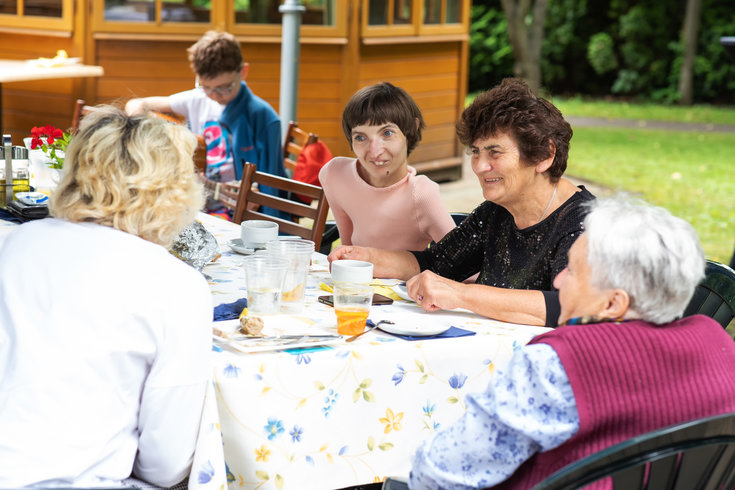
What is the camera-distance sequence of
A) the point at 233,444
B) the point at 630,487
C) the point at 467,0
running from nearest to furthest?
the point at 630,487
the point at 233,444
the point at 467,0

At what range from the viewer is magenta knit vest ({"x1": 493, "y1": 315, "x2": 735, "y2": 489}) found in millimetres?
1502

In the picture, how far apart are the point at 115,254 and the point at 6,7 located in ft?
21.4

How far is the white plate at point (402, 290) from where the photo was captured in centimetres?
244

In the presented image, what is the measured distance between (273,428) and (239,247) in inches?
42.3

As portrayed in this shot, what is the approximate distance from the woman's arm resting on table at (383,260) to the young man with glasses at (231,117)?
1901 mm

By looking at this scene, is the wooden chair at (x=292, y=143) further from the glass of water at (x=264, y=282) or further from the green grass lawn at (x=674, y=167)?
the green grass lawn at (x=674, y=167)

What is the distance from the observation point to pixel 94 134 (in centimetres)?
174

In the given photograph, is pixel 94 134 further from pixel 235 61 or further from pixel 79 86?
pixel 79 86

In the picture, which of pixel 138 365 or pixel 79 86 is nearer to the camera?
pixel 138 365

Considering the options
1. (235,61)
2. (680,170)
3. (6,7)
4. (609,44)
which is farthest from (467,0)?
(609,44)

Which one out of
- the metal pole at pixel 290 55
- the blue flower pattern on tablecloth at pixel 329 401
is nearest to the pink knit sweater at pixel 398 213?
the blue flower pattern on tablecloth at pixel 329 401

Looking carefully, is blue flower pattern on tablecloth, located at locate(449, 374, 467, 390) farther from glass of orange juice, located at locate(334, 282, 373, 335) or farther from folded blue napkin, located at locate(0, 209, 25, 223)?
folded blue napkin, located at locate(0, 209, 25, 223)

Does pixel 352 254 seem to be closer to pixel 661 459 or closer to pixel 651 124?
pixel 661 459

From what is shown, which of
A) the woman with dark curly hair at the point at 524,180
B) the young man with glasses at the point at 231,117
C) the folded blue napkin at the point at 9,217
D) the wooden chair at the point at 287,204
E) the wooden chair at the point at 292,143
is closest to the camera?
the woman with dark curly hair at the point at 524,180
